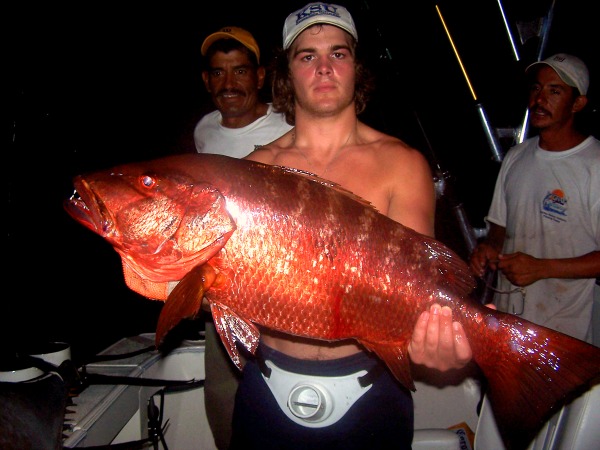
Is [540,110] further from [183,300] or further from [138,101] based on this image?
[138,101]

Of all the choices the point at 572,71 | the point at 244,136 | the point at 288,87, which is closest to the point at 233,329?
the point at 288,87

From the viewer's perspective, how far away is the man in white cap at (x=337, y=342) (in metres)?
1.96

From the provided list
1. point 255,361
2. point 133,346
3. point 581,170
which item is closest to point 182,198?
point 255,361

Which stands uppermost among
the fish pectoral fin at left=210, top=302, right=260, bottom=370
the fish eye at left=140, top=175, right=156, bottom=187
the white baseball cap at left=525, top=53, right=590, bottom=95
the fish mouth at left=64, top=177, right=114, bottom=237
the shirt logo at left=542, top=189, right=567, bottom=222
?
the white baseball cap at left=525, top=53, right=590, bottom=95

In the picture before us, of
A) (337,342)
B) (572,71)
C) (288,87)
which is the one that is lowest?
(337,342)

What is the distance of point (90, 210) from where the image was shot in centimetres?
153

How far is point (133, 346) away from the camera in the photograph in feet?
10.3

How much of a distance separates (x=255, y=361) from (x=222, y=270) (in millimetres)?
868

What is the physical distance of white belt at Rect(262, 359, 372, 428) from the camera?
199 cm

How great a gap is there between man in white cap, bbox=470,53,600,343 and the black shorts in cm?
147

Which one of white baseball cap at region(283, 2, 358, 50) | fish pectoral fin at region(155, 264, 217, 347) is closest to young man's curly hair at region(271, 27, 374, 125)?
white baseball cap at region(283, 2, 358, 50)

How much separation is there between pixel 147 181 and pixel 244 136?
7.00 ft

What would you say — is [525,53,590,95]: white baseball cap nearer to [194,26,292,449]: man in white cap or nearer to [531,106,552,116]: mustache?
[531,106,552,116]: mustache

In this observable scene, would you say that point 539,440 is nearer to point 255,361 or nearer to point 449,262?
point 449,262
